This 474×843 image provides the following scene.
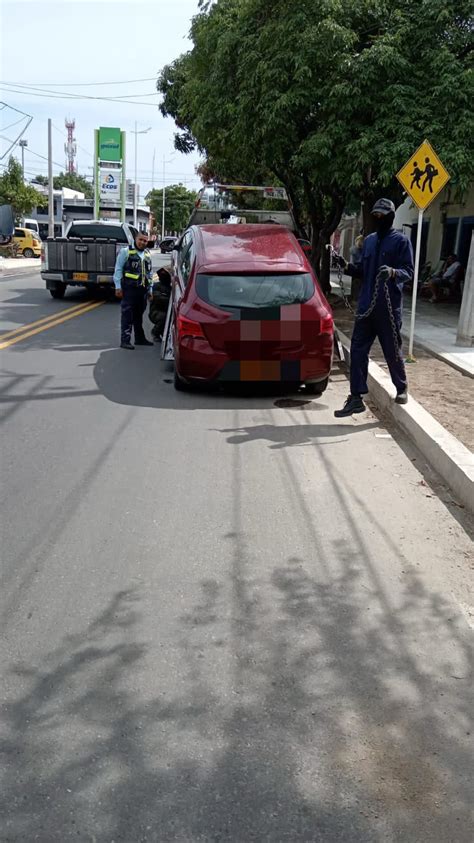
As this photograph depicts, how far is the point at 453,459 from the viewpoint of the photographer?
5539 mm

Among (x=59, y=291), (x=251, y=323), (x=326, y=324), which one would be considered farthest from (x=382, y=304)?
(x=59, y=291)

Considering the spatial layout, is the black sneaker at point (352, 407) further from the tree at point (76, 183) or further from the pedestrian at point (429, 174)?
the tree at point (76, 183)

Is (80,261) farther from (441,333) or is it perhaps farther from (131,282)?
(441,333)

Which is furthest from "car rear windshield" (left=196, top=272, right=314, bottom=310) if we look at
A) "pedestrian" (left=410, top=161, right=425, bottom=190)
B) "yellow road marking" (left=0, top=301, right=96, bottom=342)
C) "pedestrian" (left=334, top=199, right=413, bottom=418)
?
"yellow road marking" (left=0, top=301, right=96, bottom=342)

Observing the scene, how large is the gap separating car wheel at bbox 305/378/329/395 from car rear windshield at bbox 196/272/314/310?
0.94 metres

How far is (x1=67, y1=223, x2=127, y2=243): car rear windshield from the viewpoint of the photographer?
18828mm

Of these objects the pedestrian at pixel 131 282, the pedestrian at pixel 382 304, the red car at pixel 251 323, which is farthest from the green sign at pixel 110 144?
the pedestrian at pixel 382 304

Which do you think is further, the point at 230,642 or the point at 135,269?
the point at 135,269

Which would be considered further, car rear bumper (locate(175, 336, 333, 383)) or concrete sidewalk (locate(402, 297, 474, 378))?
concrete sidewalk (locate(402, 297, 474, 378))

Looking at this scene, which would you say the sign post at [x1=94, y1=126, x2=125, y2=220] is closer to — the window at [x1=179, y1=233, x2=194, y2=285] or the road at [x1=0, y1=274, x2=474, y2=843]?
the window at [x1=179, y1=233, x2=194, y2=285]

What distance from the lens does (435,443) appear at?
19.7 ft

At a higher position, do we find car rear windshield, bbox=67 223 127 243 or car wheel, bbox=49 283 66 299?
car rear windshield, bbox=67 223 127 243

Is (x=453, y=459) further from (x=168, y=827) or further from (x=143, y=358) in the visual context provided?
(x=143, y=358)

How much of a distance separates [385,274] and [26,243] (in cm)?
3764
